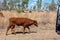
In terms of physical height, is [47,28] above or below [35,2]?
below

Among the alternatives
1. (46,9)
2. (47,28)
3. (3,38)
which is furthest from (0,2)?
(3,38)

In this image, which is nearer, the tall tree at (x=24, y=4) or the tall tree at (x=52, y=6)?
the tall tree at (x=52, y=6)

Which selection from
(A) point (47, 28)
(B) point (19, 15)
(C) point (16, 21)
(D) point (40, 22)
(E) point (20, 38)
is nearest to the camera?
(E) point (20, 38)

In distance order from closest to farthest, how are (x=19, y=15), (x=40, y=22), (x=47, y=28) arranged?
(x=47, y=28) → (x=40, y=22) → (x=19, y=15)

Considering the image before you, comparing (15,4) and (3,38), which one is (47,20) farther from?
(3,38)

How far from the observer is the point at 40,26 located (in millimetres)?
13883

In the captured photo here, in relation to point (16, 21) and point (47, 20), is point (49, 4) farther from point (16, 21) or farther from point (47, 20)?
point (16, 21)

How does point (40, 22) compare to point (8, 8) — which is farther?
point (8, 8)

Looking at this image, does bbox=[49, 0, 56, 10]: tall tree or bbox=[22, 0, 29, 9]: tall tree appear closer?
bbox=[49, 0, 56, 10]: tall tree

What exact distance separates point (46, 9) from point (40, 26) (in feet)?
12.2

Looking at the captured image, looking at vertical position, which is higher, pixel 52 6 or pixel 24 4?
pixel 24 4

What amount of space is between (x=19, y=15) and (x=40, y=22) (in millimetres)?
1836

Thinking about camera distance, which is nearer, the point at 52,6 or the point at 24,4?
the point at 52,6

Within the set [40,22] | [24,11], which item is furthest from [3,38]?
[24,11]
